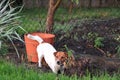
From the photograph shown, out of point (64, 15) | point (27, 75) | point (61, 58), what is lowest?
point (27, 75)

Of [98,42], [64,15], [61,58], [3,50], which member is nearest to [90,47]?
[98,42]

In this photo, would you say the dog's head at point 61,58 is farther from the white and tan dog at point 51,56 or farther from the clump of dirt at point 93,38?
the clump of dirt at point 93,38

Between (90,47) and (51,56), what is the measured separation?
155cm

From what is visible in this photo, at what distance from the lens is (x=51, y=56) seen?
247 inches

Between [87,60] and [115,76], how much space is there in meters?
0.72

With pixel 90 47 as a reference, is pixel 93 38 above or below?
above

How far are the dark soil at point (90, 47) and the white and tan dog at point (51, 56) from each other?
14 cm

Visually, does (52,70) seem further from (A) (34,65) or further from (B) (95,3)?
(B) (95,3)

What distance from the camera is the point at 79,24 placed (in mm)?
9891

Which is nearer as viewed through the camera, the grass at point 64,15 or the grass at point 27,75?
the grass at point 27,75

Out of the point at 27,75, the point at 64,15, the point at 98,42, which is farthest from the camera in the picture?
the point at 64,15

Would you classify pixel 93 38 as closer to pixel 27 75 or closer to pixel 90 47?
pixel 90 47

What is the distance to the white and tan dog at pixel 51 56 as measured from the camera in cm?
608

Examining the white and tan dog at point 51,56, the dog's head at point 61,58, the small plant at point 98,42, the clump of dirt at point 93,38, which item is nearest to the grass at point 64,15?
the clump of dirt at point 93,38
